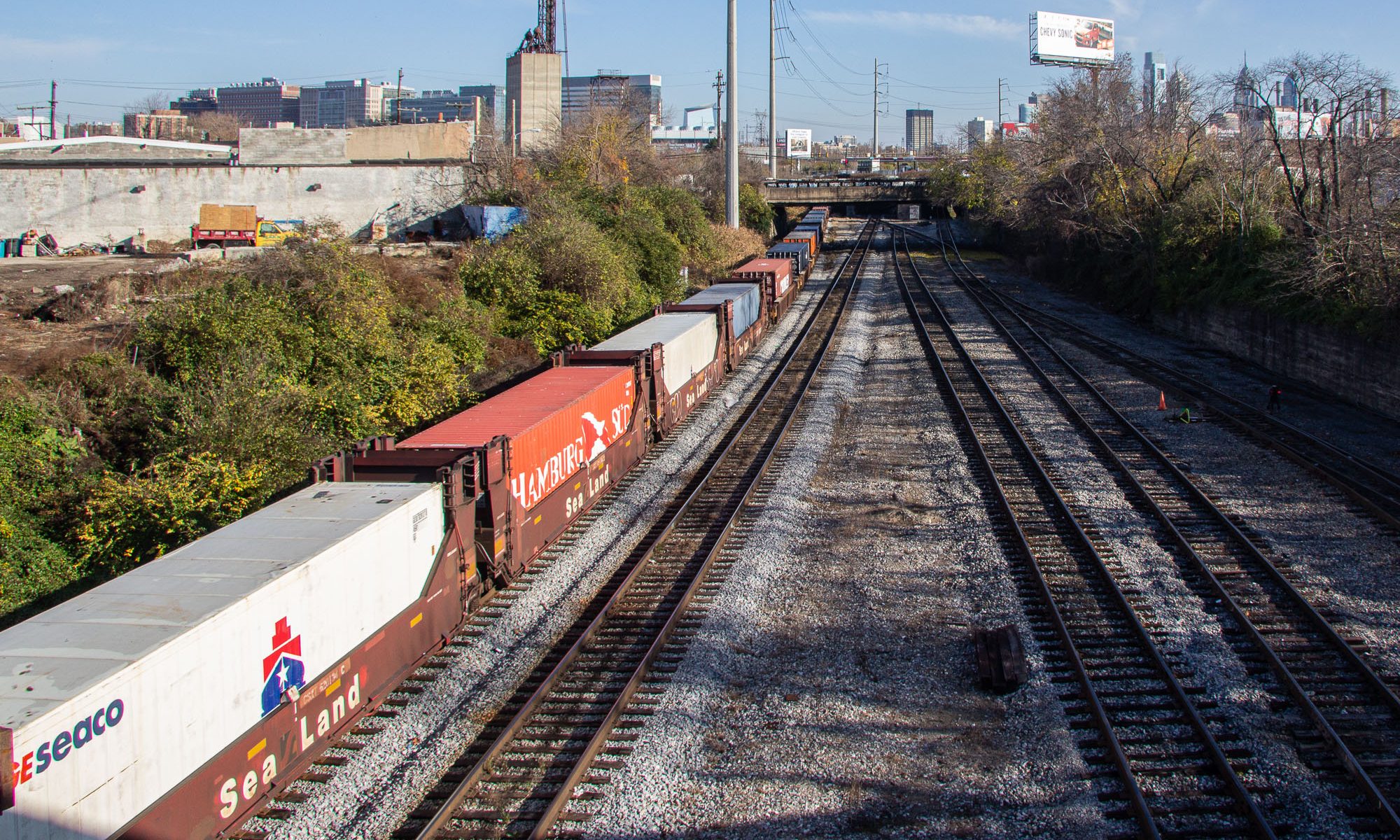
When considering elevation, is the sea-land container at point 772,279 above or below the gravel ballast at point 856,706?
A: above

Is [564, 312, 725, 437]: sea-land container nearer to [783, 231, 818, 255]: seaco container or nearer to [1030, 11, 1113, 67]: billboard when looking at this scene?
[783, 231, 818, 255]: seaco container

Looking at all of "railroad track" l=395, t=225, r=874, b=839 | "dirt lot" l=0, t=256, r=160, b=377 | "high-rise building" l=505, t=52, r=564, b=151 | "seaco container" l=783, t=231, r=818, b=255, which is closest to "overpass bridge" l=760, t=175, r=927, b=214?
"seaco container" l=783, t=231, r=818, b=255

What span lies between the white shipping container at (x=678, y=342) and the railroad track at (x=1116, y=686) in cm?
722

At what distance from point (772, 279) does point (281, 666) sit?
32.6 meters

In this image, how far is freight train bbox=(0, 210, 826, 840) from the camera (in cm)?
645

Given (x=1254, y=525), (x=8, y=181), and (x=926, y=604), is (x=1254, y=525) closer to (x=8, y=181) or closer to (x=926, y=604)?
(x=926, y=604)

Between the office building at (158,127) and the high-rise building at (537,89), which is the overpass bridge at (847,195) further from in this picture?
the office building at (158,127)

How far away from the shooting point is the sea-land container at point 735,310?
2884cm

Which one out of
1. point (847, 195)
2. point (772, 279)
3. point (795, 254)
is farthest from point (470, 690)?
point (847, 195)

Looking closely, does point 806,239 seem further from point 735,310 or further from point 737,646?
point 737,646

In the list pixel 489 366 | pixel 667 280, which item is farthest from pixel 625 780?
pixel 667 280

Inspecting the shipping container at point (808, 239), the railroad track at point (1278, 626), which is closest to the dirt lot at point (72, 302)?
the railroad track at point (1278, 626)

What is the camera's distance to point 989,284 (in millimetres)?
54312

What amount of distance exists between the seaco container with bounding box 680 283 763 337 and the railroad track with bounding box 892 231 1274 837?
13157 mm
